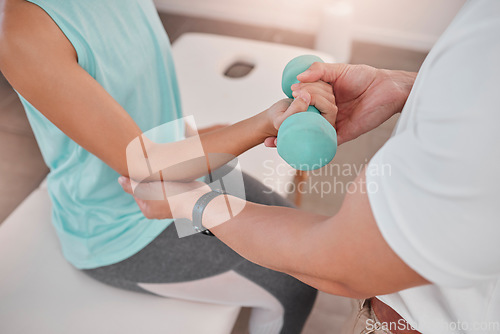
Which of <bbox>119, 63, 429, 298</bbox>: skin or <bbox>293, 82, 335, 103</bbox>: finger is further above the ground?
<bbox>293, 82, 335, 103</bbox>: finger

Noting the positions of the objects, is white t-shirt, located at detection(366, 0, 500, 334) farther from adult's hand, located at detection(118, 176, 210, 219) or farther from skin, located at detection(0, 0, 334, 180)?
adult's hand, located at detection(118, 176, 210, 219)

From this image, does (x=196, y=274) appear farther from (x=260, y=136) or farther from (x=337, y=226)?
(x=337, y=226)

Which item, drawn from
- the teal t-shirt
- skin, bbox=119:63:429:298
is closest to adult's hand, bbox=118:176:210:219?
skin, bbox=119:63:429:298

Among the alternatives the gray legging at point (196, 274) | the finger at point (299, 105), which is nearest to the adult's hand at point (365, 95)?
the finger at point (299, 105)

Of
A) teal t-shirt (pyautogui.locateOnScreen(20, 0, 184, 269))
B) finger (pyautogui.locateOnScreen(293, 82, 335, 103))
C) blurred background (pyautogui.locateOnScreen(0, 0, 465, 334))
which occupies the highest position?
finger (pyautogui.locateOnScreen(293, 82, 335, 103))

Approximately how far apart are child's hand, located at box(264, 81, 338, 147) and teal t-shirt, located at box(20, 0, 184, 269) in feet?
1.19

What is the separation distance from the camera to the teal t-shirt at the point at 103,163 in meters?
0.77

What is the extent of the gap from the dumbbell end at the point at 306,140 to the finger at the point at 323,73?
0.10 m

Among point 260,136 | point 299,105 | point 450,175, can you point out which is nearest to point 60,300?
point 260,136

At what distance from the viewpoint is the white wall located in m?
2.44

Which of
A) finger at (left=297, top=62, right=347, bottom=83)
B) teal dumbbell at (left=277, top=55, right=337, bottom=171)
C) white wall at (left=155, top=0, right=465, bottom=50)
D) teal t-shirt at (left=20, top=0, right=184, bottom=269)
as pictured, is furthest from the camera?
white wall at (left=155, top=0, right=465, bottom=50)

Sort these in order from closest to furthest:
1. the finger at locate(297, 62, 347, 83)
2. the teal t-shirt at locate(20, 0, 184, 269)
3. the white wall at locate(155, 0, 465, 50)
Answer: the finger at locate(297, 62, 347, 83) < the teal t-shirt at locate(20, 0, 184, 269) < the white wall at locate(155, 0, 465, 50)

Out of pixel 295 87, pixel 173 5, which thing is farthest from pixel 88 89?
pixel 173 5

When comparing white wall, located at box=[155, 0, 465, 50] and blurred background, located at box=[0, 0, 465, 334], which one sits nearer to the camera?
blurred background, located at box=[0, 0, 465, 334]
